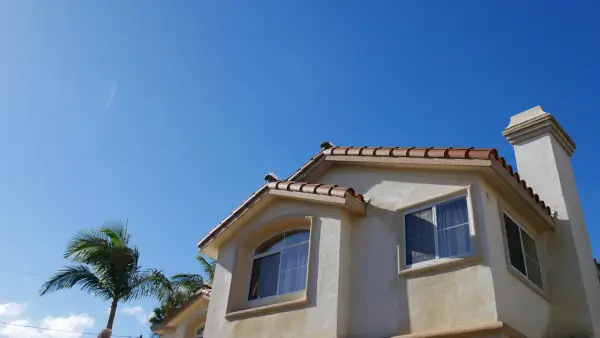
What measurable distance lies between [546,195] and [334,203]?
4.86 m

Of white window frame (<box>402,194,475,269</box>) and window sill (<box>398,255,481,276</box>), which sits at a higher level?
white window frame (<box>402,194,475,269</box>)

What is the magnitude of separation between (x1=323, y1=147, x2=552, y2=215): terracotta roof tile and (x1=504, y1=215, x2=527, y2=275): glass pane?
0.76 metres

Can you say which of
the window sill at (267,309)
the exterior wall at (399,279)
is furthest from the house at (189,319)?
the exterior wall at (399,279)

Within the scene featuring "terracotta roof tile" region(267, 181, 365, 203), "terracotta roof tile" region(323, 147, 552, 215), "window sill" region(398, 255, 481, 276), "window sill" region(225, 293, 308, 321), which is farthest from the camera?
"terracotta roof tile" region(267, 181, 365, 203)

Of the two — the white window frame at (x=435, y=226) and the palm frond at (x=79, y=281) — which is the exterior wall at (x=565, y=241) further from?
the palm frond at (x=79, y=281)

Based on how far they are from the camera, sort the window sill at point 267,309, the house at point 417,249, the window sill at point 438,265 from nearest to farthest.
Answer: the window sill at point 438,265 → the house at point 417,249 → the window sill at point 267,309

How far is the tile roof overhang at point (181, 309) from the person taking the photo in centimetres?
1700

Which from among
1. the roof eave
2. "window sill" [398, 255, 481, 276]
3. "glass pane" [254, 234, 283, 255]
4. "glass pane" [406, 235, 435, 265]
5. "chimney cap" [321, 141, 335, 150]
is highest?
"chimney cap" [321, 141, 335, 150]

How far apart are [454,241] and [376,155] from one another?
291cm

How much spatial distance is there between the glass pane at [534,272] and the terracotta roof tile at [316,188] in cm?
356

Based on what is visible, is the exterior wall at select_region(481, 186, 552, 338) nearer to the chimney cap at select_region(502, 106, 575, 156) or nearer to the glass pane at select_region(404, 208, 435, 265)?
the glass pane at select_region(404, 208, 435, 265)

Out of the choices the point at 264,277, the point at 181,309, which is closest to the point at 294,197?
the point at 264,277

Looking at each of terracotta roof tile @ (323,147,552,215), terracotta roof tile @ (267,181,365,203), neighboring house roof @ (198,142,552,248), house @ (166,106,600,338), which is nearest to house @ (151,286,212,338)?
neighboring house roof @ (198,142,552,248)

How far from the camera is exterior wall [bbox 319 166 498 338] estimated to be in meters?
8.45
